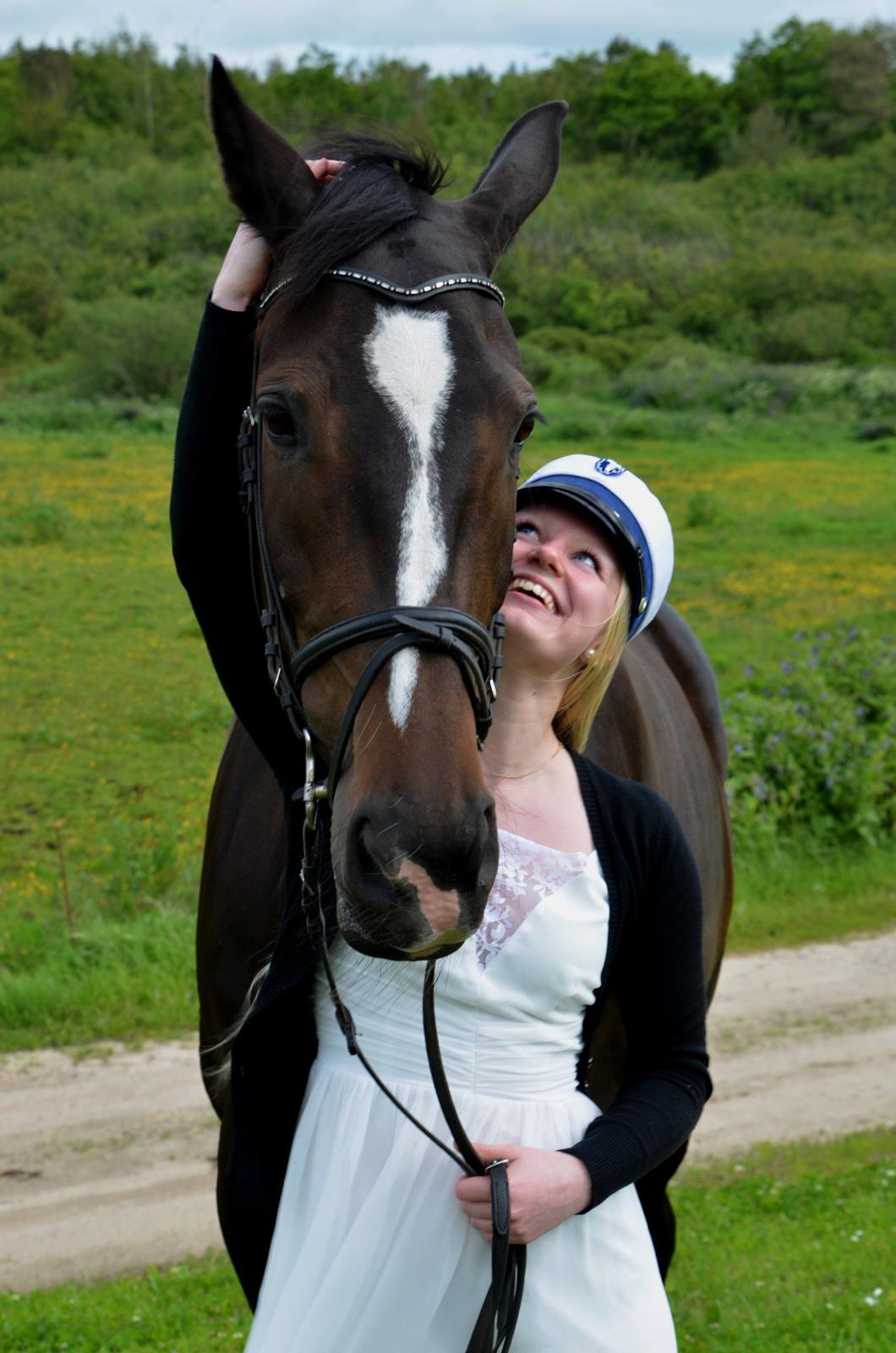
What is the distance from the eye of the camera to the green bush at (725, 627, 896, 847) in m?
7.96

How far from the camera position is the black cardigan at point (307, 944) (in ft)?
7.09

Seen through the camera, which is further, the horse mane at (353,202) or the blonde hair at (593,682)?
the blonde hair at (593,682)

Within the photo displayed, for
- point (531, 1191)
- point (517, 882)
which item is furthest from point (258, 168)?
point (531, 1191)

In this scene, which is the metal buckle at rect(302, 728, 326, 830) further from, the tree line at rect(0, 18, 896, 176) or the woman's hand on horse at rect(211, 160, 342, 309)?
the tree line at rect(0, 18, 896, 176)

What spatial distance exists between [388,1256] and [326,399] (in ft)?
4.13

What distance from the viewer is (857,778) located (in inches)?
314

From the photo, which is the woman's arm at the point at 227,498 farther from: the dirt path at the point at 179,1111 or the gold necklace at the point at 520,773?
the dirt path at the point at 179,1111

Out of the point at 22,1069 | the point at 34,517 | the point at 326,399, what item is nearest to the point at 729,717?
the point at 22,1069

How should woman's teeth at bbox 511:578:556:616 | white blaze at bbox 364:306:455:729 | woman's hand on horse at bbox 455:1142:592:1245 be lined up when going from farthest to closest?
woman's teeth at bbox 511:578:556:616, woman's hand on horse at bbox 455:1142:592:1245, white blaze at bbox 364:306:455:729

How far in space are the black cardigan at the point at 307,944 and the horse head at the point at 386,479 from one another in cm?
20

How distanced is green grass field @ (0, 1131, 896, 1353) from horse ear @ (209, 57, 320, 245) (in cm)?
311

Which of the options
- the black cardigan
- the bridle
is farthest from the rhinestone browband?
the black cardigan

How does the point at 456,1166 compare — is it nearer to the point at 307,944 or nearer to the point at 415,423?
the point at 307,944

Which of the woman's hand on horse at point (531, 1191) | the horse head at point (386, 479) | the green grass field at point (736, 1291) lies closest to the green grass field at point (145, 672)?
the horse head at point (386, 479)
